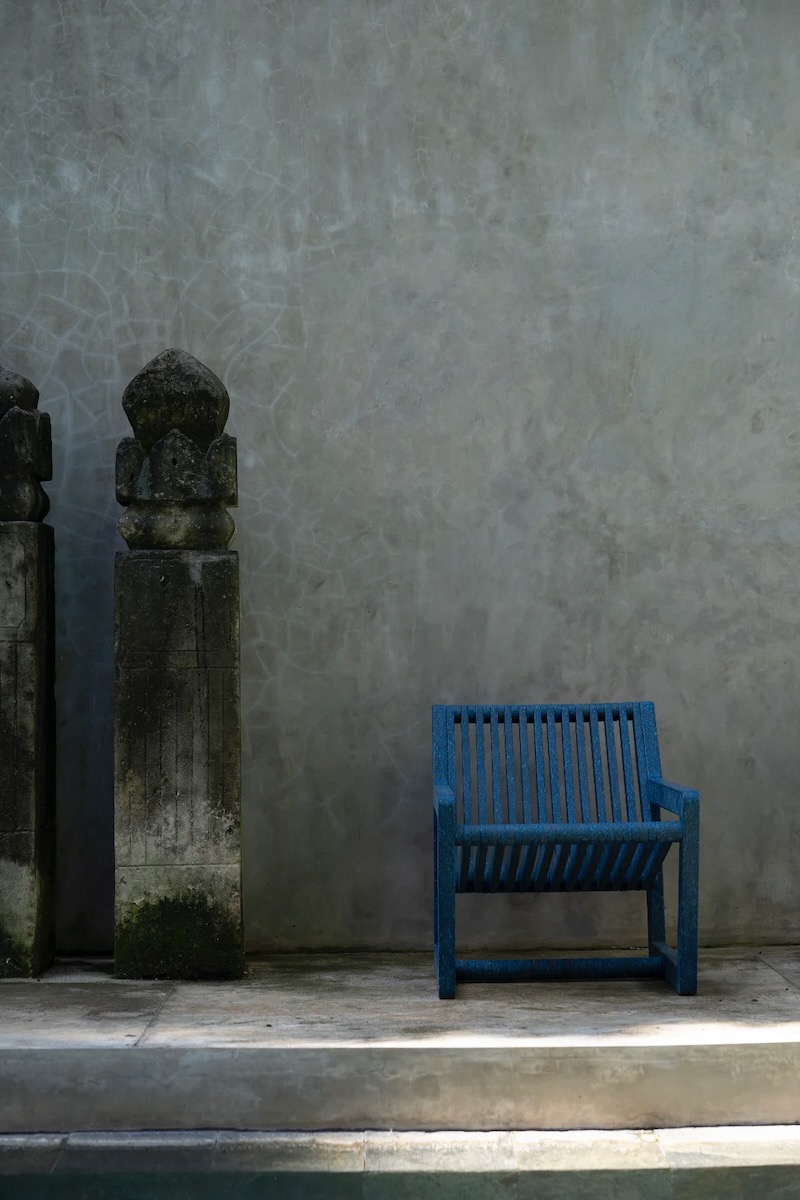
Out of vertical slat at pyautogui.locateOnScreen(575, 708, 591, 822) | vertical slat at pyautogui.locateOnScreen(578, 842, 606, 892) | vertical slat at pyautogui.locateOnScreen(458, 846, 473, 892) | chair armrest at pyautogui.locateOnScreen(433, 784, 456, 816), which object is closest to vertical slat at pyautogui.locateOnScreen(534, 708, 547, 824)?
vertical slat at pyautogui.locateOnScreen(575, 708, 591, 822)

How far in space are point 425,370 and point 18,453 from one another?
156 cm

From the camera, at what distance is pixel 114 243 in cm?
495

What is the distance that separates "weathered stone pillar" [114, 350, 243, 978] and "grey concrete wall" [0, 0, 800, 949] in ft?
2.03

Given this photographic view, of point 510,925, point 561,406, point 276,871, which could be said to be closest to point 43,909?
point 276,871

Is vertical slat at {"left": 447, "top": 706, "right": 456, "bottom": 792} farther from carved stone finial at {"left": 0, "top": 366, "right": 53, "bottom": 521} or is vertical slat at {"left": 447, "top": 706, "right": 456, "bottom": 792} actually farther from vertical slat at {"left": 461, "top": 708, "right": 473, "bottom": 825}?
carved stone finial at {"left": 0, "top": 366, "right": 53, "bottom": 521}

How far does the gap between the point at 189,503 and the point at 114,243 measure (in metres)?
1.25

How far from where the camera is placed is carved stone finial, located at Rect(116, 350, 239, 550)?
4336mm

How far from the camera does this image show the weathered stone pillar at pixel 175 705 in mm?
4262

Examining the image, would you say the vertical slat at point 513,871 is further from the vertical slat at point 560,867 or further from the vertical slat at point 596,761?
the vertical slat at point 596,761

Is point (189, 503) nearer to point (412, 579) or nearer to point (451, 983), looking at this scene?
point (412, 579)

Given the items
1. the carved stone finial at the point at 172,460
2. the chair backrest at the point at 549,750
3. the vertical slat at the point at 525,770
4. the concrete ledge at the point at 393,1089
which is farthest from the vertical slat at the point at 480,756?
the concrete ledge at the point at 393,1089

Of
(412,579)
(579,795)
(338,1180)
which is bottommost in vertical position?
(338,1180)

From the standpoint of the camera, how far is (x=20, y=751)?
4.29 meters

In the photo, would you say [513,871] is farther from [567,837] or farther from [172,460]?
[172,460]
